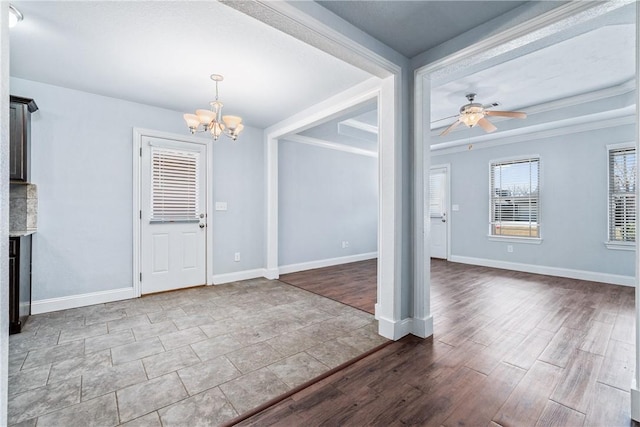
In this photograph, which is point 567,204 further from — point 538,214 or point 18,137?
point 18,137

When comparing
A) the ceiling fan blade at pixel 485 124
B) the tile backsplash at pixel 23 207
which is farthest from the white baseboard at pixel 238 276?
the ceiling fan blade at pixel 485 124

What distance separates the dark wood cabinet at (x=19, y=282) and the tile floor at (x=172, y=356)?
0.41ft

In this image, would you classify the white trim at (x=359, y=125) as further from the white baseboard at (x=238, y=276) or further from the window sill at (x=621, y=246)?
the window sill at (x=621, y=246)

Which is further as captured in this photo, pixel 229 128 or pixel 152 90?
pixel 152 90

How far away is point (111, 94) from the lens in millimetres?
3516

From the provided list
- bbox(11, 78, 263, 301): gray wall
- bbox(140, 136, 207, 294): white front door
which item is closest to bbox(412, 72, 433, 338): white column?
bbox(140, 136, 207, 294): white front door

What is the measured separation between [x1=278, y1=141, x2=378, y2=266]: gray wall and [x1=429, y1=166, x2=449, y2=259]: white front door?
1403mm

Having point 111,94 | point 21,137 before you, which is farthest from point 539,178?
point 21,137

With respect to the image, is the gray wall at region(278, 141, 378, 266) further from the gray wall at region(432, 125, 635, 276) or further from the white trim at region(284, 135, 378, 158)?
the gray wall at region(432, 125, 635, 276)

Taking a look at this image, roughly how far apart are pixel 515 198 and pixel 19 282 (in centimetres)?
732

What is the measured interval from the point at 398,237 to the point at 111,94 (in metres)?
3.86

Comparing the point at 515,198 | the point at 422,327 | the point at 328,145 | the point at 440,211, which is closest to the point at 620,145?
the point at 515,198

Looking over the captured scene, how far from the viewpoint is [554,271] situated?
16.2 feet

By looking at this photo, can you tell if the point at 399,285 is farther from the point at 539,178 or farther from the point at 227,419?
the point at 539,178
